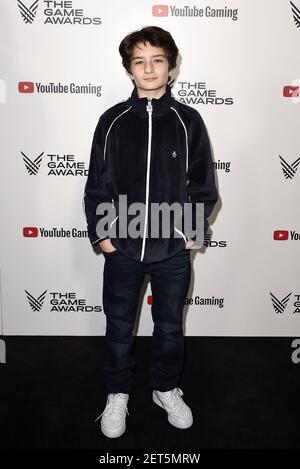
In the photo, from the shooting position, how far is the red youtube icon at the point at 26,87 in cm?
225

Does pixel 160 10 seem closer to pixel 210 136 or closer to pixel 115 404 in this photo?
pixel 210 136

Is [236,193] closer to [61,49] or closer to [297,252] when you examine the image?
[297,252]

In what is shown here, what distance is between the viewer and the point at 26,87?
7.39 feet

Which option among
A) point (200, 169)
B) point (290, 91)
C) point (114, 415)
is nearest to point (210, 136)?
point (290, 91)

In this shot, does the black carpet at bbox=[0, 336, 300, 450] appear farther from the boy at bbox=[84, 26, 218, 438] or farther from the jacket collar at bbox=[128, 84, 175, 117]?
the jacket collar at bbox=[128, 84, 175, 117]

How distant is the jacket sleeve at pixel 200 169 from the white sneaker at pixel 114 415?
2.76 feet

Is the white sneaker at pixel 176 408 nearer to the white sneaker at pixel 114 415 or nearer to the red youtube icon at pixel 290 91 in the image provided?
the white sneaker at pixel 114 415

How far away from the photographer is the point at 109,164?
1782 mm

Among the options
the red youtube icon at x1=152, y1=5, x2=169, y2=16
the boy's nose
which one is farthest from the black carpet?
the red youtube icon at x1=152, y1=5, x2=169, y2=16

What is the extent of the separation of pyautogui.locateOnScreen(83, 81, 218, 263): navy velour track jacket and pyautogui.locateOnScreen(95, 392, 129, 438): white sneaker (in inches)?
26.4

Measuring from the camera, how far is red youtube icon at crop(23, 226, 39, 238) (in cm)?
249

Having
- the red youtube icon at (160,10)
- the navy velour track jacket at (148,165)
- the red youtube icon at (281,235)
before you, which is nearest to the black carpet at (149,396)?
the red youtube icon at (281,235)

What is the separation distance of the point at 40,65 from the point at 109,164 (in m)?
0.82

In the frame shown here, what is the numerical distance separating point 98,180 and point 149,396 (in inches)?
42.6
